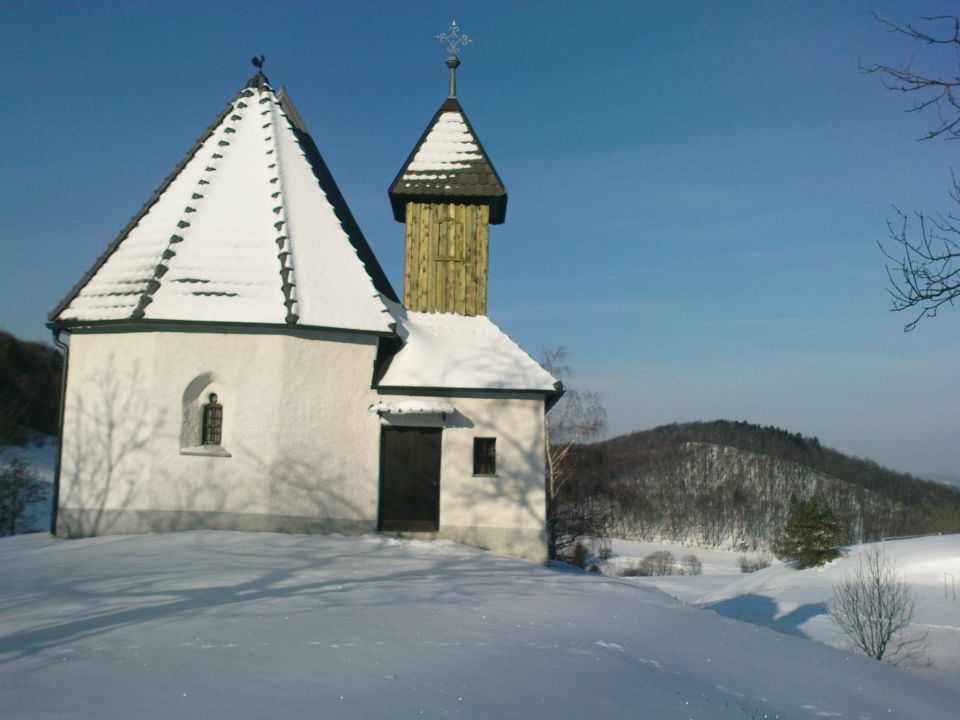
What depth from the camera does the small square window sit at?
45.7 ft

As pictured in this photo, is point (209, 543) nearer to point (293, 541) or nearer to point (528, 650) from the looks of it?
point (293, 541)

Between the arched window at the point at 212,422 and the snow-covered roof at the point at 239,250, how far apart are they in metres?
1.53

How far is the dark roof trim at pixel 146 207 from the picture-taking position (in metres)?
13.1

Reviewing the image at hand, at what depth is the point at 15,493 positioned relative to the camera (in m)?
19.3

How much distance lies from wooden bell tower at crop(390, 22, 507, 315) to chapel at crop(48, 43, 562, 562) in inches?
45.0

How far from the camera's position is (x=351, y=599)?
25.3 ft

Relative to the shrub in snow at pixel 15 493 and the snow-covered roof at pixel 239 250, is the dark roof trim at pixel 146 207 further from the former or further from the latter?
the shrub in snow at pixel 15 493

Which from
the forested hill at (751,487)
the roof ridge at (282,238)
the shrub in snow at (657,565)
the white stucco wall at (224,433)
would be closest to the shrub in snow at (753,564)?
the shrub in snow at (657,565)

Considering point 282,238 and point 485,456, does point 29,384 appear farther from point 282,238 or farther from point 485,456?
point 485,456

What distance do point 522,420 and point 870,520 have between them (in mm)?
83639

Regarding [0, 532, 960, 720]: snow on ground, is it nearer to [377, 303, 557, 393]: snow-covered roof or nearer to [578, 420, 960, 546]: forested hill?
[377, 303, 557, 393]: snow-covered roof

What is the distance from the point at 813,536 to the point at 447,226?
25.8m

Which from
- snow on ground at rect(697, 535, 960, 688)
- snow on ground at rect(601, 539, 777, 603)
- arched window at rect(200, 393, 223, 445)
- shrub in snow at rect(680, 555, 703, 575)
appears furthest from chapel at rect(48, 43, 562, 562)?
shrub in snow at rect(680, 555, 703, 575)

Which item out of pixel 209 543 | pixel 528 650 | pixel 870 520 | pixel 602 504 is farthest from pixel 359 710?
pixel 870 520
